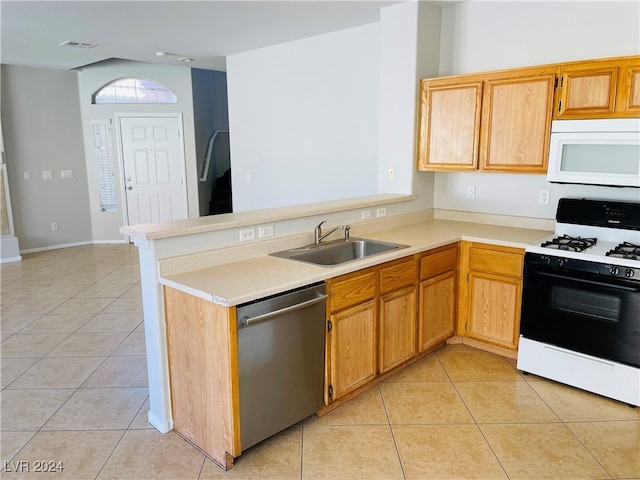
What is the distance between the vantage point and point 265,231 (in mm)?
2885

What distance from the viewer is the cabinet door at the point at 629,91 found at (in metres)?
2.78

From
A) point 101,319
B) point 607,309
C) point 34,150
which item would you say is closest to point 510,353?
point 607,309

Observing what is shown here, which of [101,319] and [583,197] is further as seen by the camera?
[101,319]

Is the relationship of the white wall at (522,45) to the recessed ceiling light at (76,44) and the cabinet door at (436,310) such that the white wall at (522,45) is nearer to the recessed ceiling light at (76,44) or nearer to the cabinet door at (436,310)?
the cabinet door at (436,310)

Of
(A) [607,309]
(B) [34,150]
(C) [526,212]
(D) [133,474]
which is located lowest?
(D) [133,474]

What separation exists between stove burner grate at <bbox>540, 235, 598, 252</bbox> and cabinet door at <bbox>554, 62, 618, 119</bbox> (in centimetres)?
80

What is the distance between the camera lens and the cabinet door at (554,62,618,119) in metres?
2.88

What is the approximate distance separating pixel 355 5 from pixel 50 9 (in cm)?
251

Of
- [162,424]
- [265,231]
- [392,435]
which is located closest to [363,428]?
[392,435]

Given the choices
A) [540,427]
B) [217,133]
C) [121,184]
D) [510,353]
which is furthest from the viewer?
[217,133]

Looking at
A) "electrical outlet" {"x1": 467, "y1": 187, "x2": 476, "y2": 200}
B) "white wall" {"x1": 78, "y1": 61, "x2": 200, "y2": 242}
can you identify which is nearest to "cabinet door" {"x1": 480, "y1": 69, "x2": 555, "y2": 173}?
"electrical outlet" {"x1": 467, "y1": 187, "x2": 476, "y2": 200}

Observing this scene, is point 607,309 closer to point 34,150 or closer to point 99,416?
point 99,416

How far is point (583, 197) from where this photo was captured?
3.38m

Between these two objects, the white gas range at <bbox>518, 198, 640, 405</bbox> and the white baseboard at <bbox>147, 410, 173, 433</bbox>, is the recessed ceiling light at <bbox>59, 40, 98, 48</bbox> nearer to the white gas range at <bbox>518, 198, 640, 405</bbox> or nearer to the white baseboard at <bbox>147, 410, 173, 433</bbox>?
the white baseboard at <bbox>147, 410, 173, 433</bbox>
